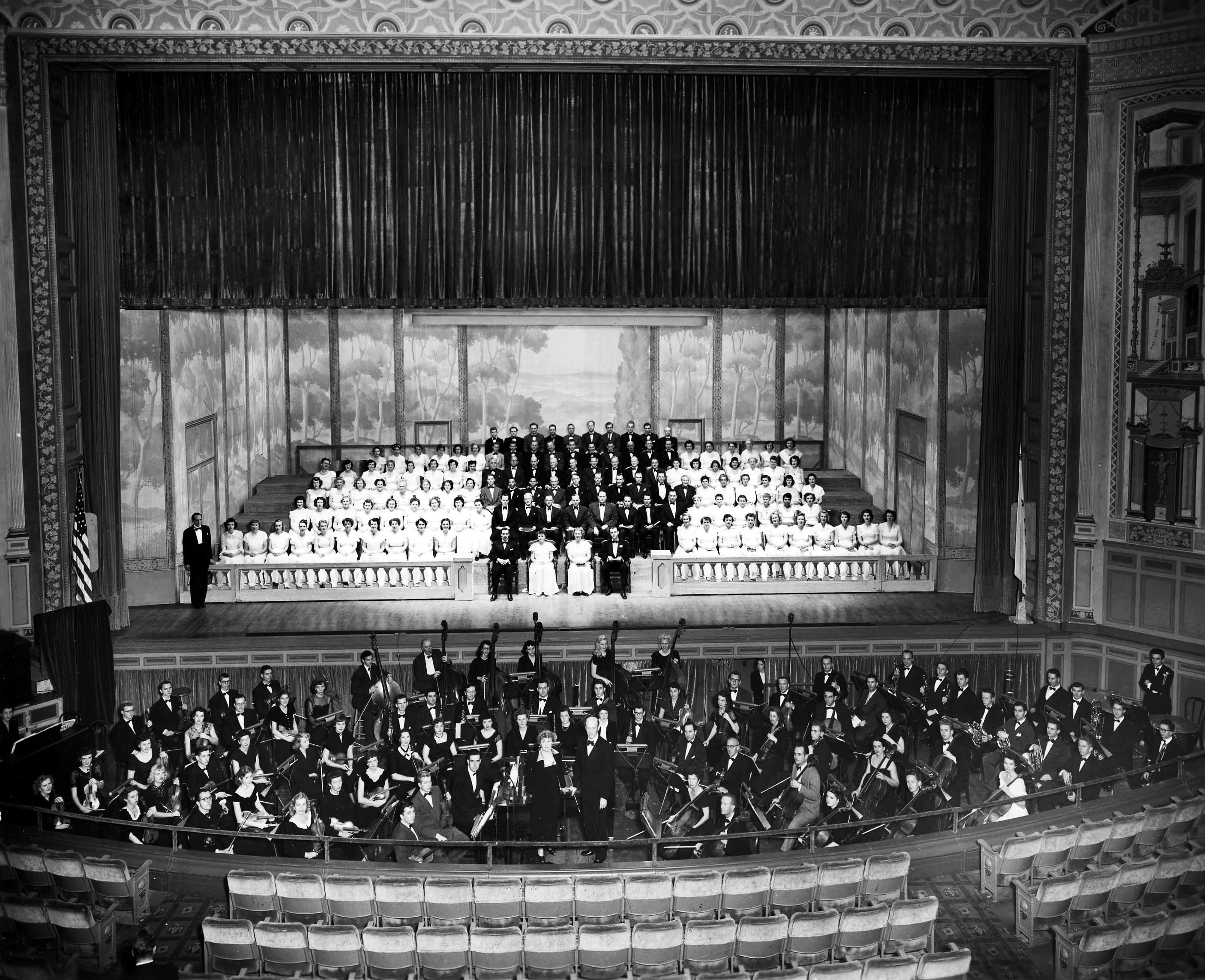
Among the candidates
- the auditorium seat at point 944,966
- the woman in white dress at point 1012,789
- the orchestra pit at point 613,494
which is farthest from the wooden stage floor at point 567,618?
the auditorium seat at point 944,966

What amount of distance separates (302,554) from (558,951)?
9.86 metres

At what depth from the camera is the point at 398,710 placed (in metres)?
12.4

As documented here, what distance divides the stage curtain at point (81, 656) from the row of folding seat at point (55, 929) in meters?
5.49

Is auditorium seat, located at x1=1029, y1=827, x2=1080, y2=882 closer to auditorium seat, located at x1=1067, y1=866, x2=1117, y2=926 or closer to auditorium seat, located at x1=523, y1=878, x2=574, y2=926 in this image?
auditorium seat, located at x1=1067, y1=866, x2=1117, y2=926

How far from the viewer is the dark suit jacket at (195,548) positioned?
17.0 m

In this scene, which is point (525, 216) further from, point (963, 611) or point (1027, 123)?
point (963, 611)

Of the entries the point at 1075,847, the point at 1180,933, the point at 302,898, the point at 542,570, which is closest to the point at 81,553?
the point at 542,570

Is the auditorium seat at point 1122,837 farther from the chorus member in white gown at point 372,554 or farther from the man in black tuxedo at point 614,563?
the chorus member in white gown at point 372,554

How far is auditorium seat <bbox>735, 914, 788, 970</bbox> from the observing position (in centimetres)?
875

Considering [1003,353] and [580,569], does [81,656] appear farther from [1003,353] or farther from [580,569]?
[1003,353]

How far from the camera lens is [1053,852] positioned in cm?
998

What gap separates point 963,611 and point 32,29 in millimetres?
12158

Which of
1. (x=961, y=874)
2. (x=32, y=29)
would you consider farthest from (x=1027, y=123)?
(x=32, y=29)

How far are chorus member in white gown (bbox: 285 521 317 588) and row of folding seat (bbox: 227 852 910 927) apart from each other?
8.03 meters
